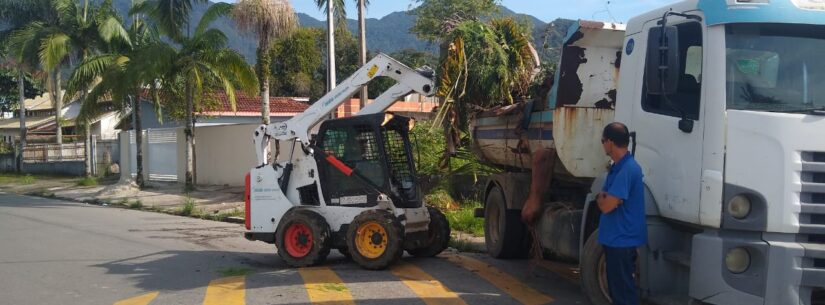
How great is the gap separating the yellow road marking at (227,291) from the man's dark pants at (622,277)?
3.84 meters

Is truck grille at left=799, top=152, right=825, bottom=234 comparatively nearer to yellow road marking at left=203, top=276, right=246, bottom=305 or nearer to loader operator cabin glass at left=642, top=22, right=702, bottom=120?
loader operator cabin glass at left=642, top=22, right=702, bottom=120

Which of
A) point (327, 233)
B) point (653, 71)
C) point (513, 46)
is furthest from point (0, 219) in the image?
point (653, 71)

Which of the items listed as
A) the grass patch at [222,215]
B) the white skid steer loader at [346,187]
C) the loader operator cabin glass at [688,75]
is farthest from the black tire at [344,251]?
the grass patch at [222,215]

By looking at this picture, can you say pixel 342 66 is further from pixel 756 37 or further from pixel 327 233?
pixel 756 37

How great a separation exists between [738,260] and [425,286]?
387 centimetres

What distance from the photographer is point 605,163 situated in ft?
23.0

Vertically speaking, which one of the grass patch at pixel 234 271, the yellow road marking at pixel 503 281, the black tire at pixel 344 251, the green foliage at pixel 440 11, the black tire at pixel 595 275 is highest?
the green foliage at pixel 440 11

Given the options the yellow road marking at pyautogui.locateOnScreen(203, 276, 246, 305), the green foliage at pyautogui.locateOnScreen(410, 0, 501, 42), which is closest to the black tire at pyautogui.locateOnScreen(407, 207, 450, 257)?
the yellow road marking at pyautogui.locateOnScreen(203, 276, 246, 305)

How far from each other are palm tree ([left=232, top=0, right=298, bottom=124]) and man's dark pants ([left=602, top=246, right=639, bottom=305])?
47.3ft

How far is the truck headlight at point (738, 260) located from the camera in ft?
16.1

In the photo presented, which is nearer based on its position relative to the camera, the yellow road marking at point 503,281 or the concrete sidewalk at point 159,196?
the yellow road marking at point 503,281

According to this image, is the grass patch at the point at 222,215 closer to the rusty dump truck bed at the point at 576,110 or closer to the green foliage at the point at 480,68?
the green foliage at the point at 480,68

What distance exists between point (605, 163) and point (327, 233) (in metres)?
3.81

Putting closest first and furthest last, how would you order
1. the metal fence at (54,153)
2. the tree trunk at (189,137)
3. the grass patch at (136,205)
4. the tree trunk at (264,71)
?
the tree trunk at (264,71) < the grass patch at (136,205) < the tree trunk at (189,137) < the metal fence at (54,153)
